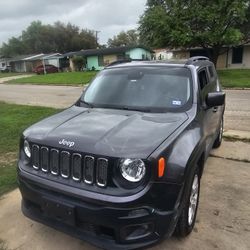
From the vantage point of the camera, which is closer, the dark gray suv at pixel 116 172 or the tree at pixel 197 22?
the dark gray suv at pixel 116 172

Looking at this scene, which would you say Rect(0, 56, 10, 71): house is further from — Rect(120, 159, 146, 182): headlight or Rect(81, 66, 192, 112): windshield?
Rect(120, 159, 146, 182): headlight

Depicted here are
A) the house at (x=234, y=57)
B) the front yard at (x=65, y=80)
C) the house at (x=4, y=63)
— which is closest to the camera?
the front yard at (x=65, y=80)

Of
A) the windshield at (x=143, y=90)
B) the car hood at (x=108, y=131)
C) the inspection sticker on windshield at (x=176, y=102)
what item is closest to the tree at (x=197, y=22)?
the windshield at (x=143, y=90)

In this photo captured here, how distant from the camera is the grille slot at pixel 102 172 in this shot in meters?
2.78

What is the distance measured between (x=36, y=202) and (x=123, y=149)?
110 centimetres

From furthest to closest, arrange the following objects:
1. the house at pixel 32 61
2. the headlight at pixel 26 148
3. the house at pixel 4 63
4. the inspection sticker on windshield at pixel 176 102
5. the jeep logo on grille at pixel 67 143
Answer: the house at pixel 4 63, the house at pixel 32 61, the inspection sticker on windshield at pixel 176 102, the headlight at pixel 26 148, the jeep logo on grille at pixel 67 143

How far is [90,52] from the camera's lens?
1847 inches

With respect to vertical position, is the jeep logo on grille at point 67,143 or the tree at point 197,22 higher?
the tree at point 197,22

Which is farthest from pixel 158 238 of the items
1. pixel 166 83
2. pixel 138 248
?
pixel 166 83

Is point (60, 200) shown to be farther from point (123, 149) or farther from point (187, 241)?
point (187, 241)

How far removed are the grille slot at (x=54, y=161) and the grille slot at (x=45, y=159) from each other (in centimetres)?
6

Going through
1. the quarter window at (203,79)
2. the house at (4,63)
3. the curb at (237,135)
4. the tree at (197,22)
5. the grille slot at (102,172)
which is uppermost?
the tree at (197,22)

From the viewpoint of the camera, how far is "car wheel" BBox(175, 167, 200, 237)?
3.20 meters

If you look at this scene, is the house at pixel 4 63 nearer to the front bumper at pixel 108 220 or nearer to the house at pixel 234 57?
the house at pixel 234 57
